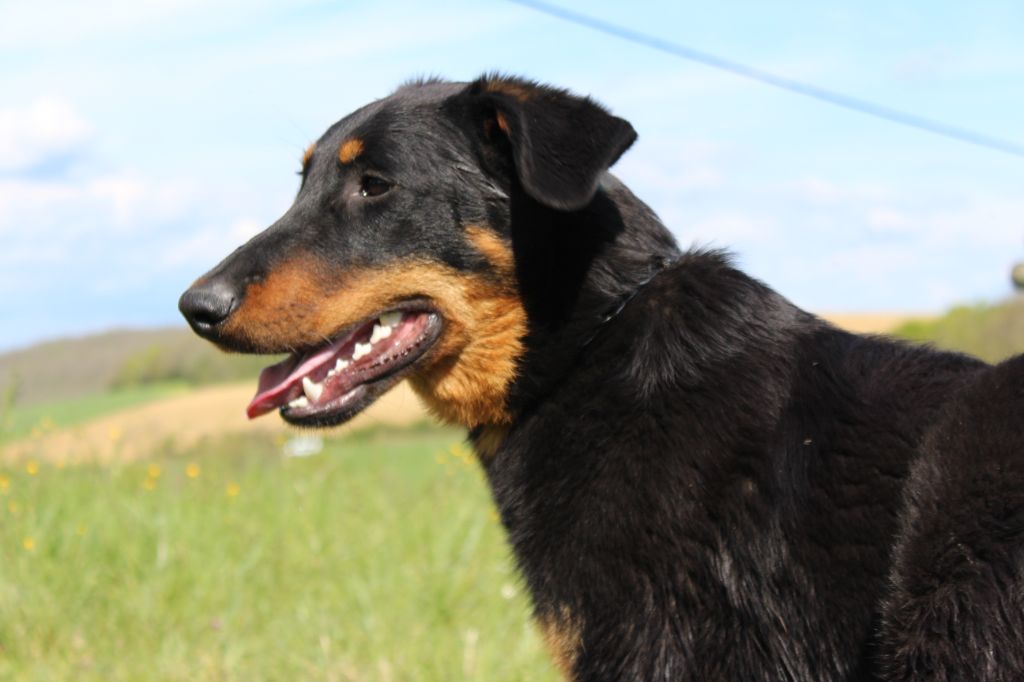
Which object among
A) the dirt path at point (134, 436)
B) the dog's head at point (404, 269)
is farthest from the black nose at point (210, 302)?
the dirt path at point (134, 436)

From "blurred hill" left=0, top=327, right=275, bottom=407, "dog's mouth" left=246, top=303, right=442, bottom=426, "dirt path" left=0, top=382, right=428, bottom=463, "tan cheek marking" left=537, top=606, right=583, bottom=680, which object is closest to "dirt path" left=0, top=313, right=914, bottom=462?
"dirt path" left=0, top=382, right=428, bottom=463

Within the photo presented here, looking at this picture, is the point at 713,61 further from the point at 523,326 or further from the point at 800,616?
the point at 800,616

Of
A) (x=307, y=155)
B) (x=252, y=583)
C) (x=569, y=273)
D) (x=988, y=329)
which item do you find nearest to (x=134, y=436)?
(x=252, y=583)

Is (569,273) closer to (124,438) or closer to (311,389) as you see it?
(311,389)

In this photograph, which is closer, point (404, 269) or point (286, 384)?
point (404, 269)

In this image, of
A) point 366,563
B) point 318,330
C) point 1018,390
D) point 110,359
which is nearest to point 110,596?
point 366,563

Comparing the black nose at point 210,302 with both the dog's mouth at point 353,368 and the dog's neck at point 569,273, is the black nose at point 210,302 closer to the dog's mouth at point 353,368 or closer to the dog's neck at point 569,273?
the dog's mouth at point 353,368

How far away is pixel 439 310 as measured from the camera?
379 cm

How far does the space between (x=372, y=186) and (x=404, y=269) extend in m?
0.35

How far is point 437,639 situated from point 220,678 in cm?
115

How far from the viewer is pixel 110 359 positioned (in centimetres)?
3756

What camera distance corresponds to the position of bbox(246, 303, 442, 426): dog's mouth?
3.80 metres

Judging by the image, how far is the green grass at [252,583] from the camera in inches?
218

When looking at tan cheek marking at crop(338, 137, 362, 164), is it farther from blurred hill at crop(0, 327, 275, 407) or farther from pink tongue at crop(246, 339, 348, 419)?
blurred hill at crop(0, 327, 275, 407)
